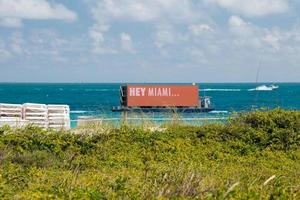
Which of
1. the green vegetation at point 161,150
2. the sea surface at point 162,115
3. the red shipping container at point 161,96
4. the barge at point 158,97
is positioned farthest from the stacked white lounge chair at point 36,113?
the red shipping container at point 161,96

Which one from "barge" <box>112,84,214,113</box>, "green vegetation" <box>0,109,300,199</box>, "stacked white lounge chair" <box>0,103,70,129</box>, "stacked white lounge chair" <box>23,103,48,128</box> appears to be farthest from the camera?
"barge" <box>112,84,214,113</box>

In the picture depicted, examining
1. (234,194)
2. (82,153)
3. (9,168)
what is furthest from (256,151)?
(234,194)

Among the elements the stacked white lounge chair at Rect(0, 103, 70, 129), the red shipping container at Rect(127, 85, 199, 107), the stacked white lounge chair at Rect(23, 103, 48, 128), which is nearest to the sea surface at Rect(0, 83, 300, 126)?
the stacked white lounge chair at Rect(0, 103, 70, 129)

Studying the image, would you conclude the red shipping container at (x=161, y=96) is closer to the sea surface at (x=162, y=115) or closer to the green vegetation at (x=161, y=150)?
the sea surface at (x=162, y=115)

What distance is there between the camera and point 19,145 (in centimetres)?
1199

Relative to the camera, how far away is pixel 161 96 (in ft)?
108

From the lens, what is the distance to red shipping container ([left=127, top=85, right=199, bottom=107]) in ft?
104

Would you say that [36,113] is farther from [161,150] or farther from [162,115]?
[161,150]

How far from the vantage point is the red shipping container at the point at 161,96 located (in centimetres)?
3177

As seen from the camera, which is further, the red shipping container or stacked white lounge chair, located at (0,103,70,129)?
the red shipping container

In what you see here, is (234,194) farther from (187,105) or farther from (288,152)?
(187,105)

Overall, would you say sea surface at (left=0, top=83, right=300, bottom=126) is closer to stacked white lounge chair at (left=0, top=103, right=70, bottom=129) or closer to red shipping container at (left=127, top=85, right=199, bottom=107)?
stacked white lounge chair at (left=0, top=103, right=70, bottom=129)

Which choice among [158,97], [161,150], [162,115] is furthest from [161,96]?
[161,150]

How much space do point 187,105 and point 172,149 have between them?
789 inches
